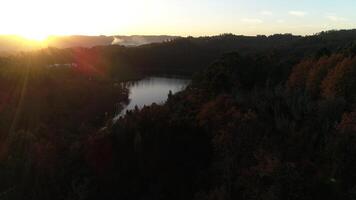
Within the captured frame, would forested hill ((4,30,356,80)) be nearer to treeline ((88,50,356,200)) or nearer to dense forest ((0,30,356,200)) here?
dense forest ((0,30,356,200))

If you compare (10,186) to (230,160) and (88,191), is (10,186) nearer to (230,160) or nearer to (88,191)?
(88,191)

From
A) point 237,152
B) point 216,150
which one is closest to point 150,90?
point 216,150

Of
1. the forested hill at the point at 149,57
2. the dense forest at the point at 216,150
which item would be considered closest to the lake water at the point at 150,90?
the forested hill at the point at 149,57

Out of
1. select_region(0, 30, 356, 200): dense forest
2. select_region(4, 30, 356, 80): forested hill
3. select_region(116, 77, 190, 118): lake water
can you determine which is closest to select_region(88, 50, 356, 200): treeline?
select_region(0, 30, 356, 200): dense forest

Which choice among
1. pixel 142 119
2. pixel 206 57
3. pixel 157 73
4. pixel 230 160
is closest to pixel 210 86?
pixel 142 119

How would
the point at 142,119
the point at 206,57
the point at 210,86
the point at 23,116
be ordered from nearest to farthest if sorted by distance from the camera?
the point at 142,119, the point at 210,86, the point at 23,116, the point at 206,57

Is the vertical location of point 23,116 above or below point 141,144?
below

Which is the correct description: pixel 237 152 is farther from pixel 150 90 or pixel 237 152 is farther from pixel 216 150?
pixel 150 90

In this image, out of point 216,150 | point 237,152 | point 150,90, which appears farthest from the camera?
point 150,90
